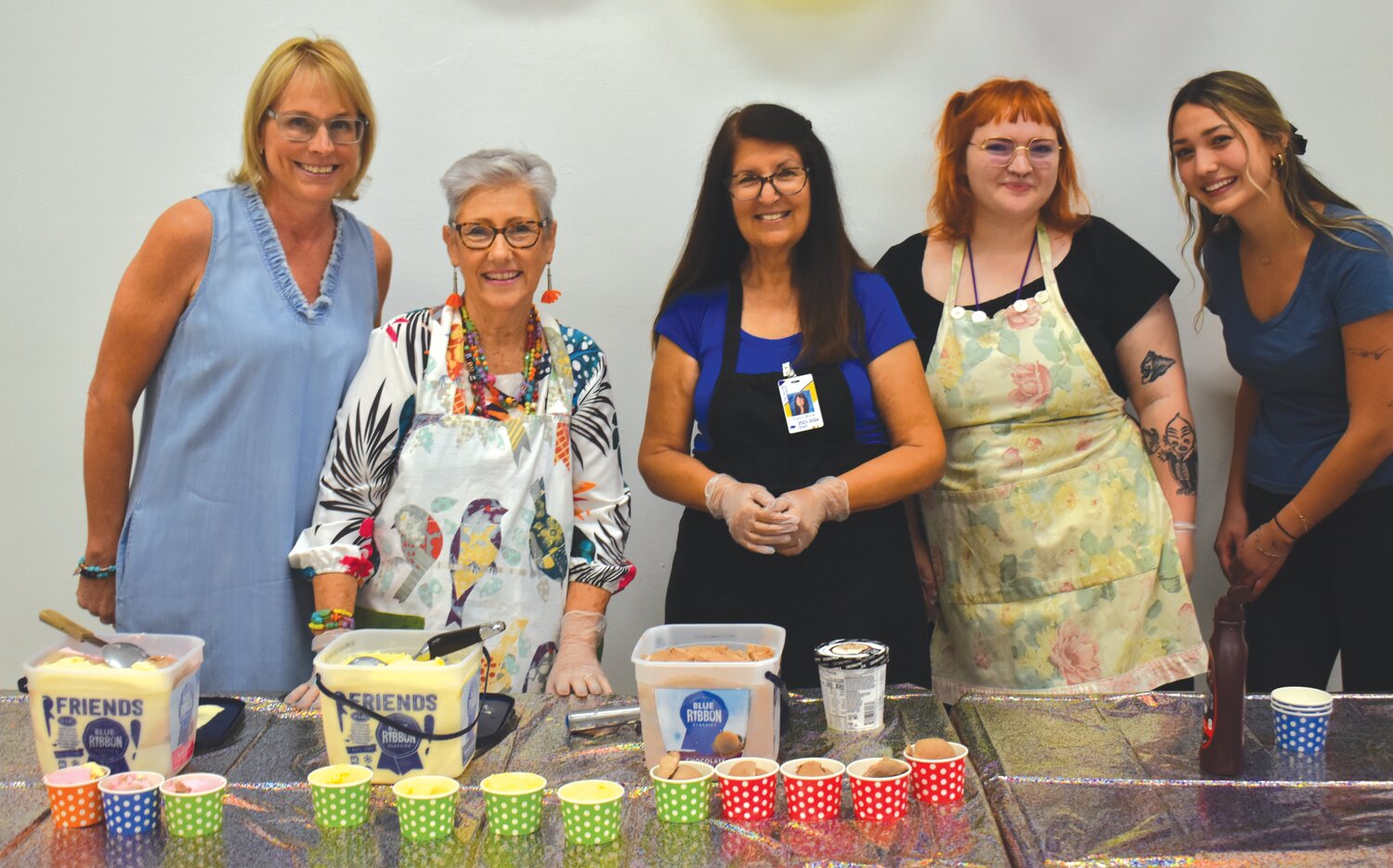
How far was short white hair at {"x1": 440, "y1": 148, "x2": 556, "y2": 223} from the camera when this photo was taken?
217 cm

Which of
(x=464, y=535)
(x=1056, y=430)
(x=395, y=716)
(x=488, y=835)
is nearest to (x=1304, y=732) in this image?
(x=1056, y=430)

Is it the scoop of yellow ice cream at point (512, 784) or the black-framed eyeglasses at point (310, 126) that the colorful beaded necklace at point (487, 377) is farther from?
the scoop of yellow ice cream at point (512, 784)

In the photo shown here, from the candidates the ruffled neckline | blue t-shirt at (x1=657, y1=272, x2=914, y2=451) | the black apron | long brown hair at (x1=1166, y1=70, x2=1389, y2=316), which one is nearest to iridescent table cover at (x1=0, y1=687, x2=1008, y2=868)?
the black apron

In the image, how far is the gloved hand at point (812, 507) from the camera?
7.07 ft

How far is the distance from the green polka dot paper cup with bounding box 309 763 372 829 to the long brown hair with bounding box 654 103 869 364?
3.88 ft

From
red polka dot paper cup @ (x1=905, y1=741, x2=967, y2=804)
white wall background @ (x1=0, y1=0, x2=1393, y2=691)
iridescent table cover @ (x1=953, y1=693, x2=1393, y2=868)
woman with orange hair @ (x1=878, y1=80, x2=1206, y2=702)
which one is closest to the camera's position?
iridescent table cover @ (x1=953, y1=693, x2=1393, y2=868)

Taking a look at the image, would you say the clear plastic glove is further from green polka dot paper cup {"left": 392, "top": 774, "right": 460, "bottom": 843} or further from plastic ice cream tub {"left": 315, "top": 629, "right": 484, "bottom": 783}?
green polka dot paper cup {"left": 392, "top": 774, "right": 460, "bottom": 843}

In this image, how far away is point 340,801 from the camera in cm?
143

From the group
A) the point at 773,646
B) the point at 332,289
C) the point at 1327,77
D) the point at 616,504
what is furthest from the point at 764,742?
the point at 1327,77

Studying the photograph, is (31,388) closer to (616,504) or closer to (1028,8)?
(616,504)

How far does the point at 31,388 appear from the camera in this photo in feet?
10.1

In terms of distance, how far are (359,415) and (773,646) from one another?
897 mm

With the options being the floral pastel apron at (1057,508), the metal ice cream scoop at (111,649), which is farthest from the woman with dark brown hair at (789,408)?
the metal ice cream scoop at (111,649)

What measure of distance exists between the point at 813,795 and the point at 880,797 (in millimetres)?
80
